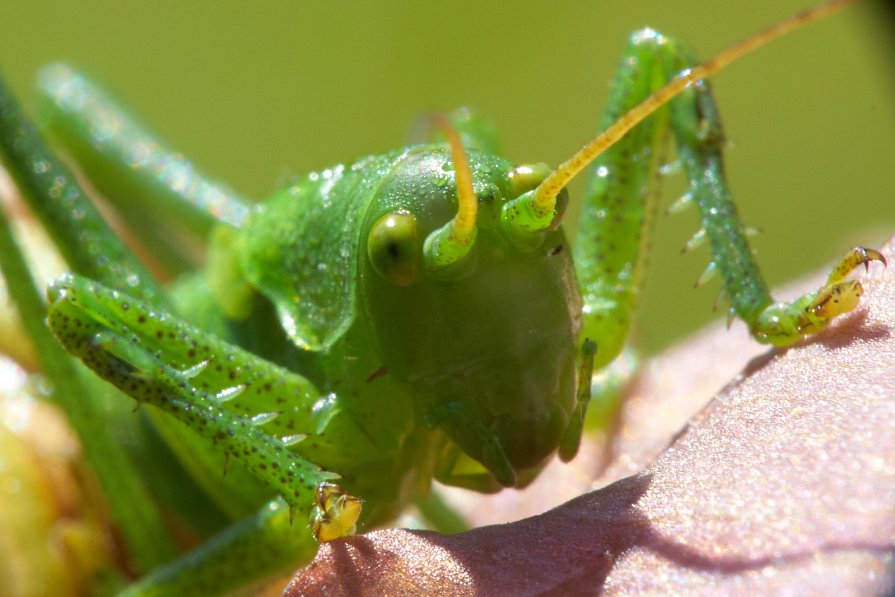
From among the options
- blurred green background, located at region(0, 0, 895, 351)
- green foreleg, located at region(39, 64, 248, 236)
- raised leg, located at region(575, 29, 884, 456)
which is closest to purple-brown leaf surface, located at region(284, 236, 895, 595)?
raised leg, located at region(575, 29, 884, 456)

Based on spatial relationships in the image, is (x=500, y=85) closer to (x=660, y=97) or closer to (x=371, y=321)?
(x=371, y=321)

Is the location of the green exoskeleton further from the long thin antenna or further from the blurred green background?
the blurred green background

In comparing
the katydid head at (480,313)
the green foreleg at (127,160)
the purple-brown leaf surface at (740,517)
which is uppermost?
the green foreleg at (127,160)

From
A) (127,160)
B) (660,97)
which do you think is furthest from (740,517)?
(127,160)

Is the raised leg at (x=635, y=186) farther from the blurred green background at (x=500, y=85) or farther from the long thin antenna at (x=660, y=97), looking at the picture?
the blurred green background at (x=500, y=85)

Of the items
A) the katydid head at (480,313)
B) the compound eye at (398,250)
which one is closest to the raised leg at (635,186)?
the katydid head at (480,313)

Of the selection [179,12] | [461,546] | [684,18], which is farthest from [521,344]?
[179,12]
